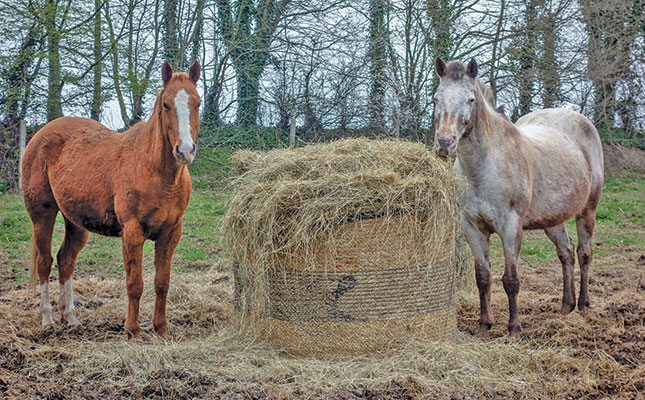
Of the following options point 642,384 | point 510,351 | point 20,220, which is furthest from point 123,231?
point 20,220

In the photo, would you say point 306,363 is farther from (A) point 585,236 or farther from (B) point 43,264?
(A) point 585,236

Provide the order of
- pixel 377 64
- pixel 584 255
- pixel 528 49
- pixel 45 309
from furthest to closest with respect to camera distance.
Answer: pixel 377 64, pixel 528 49, pixel 584 255, pixel 45 309

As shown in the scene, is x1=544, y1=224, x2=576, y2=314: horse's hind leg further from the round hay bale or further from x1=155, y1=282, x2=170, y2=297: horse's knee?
x1=155, y1=282, x2=170, y2=297: horse's knee

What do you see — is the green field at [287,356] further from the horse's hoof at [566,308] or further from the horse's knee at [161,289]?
the horse's knee at [161,289]

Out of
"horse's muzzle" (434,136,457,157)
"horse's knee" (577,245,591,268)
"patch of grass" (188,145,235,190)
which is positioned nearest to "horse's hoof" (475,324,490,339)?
"horse's muzzle" (434,136,457,157)

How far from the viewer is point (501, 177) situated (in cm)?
418

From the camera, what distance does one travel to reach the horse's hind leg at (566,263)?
489 cm

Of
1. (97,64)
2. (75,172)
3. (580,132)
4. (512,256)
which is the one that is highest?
(97,64)

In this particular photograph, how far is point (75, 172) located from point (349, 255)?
2.35 m

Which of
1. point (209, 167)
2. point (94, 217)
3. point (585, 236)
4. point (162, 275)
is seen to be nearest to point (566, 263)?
point (585, 236)

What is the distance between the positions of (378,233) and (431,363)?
0.87 metres

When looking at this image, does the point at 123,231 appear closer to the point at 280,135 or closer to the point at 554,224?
the point at 554,224

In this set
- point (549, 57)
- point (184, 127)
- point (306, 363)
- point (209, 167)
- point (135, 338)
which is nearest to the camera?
point (306, 363)

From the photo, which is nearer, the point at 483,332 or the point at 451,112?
the point at 451,112
